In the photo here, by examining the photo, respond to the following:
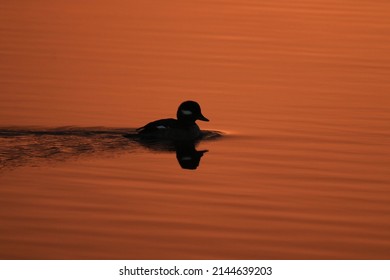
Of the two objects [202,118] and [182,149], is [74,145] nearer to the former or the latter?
[182,149]

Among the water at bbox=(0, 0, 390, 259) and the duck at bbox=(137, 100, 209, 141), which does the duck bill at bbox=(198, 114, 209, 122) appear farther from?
the water at bbox=(0, 0, 390, 259)

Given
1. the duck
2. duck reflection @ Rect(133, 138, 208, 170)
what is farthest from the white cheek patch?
duck reflection @ Rect(133, 138, 208, 170)

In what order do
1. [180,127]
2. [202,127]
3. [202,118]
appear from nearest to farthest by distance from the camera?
[180,127]
[202,118]
[202,127]

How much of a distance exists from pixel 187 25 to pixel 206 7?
259 cm

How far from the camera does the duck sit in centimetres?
1723

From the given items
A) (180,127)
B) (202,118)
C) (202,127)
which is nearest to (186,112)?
(202,118)

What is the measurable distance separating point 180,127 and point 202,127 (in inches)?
46.5

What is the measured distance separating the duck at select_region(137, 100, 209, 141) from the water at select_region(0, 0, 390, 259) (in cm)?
25

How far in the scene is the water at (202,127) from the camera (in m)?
13.0

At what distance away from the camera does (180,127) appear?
695 inches

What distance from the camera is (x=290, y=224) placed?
44.2 ft

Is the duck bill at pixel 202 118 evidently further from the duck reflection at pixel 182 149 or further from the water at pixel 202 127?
the duck reflection at pixel 182 149

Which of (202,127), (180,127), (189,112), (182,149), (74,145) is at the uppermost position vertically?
(202,127)

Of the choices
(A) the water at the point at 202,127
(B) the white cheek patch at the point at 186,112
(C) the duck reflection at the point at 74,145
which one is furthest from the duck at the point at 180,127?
(A) the water at the point at 202,127
